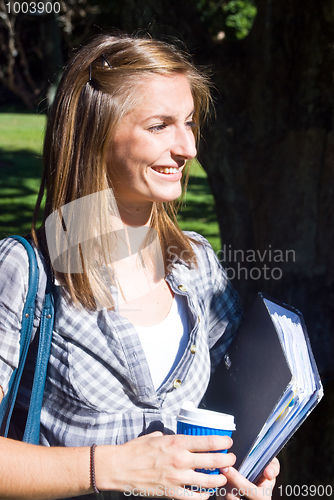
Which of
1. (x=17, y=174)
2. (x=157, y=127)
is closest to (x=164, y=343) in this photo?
(x=157, y=127)

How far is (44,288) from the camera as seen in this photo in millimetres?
1445

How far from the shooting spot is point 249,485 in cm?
138

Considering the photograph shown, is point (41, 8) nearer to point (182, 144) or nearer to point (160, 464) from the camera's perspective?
point (182, 144)

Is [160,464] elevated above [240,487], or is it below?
above

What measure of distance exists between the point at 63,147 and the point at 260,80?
1.67 meters

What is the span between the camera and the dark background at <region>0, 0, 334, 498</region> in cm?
260

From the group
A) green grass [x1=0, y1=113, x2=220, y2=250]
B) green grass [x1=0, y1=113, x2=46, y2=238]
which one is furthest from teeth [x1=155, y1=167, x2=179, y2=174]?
green grass [x1=0, y1=113, x2=220, y2=250]

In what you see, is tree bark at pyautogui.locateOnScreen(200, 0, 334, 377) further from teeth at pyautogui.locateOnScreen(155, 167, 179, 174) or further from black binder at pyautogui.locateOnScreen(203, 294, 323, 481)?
teeth at pyautogui.locateOnScreen(155, 167, 179, 174)

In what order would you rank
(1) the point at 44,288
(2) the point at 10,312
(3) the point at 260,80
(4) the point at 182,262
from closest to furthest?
1. (2) the point at 10,312
2. (1) the point at 44,288
3. (4) the point at 182,262
4. (3) the point at 260,80

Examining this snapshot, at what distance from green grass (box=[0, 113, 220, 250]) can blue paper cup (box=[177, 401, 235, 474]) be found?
3.49 metres

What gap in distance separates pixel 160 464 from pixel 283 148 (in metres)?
2.05

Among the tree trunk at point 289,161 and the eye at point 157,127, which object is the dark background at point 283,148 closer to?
the tree trunk at point 289,161

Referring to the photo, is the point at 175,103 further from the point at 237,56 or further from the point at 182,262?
the point at 237,56

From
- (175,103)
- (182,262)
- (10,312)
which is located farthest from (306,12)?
(10,312)
